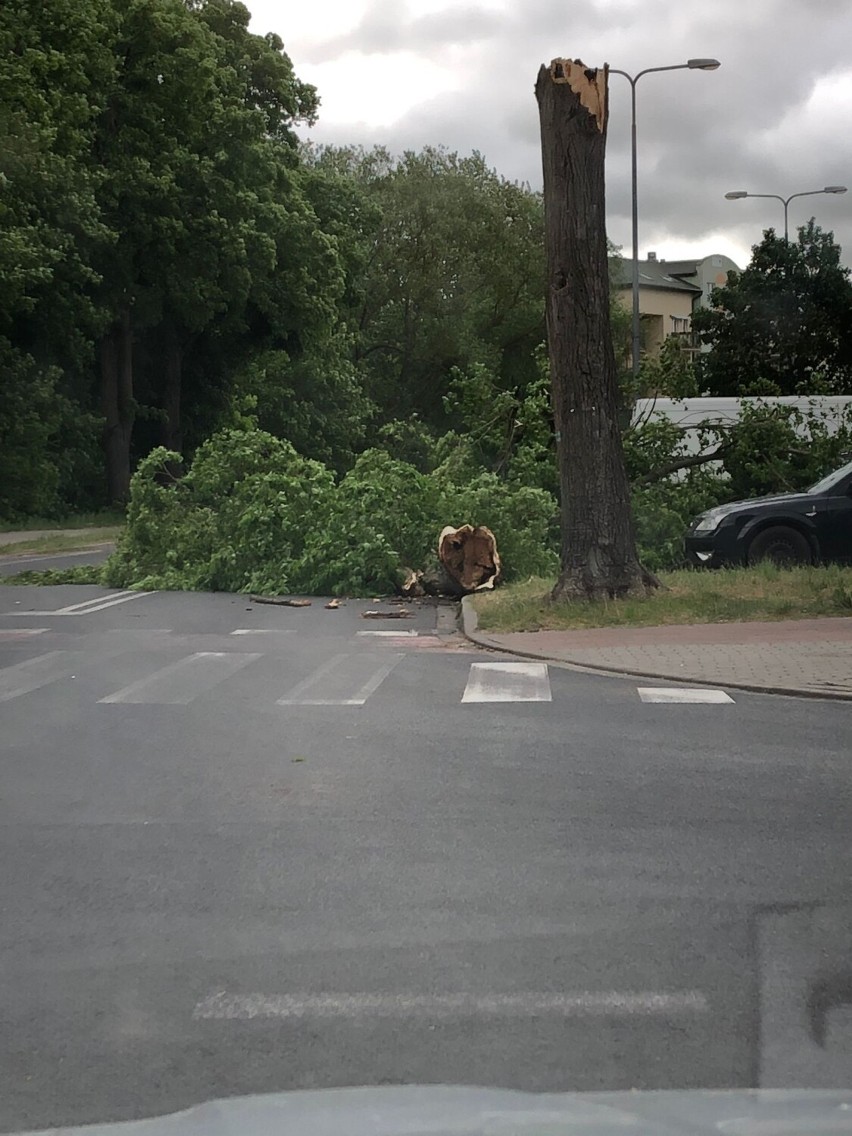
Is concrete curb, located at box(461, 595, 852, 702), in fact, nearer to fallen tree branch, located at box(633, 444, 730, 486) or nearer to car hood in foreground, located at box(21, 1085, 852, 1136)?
fallen tree branch, located at box(633, 444, 730, 486)

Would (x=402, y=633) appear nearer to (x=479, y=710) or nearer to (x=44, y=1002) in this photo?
(x=479, y=710)

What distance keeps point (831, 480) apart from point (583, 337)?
4.88 metres

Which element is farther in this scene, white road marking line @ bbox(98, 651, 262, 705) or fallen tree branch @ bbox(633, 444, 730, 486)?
fallen tree branch @ bbox(633, 444, 730, 486)

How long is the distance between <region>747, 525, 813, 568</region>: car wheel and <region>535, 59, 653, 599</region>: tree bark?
127 inches

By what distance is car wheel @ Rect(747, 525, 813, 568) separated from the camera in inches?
759

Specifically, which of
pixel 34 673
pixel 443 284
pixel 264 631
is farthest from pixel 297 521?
pixel 443 284

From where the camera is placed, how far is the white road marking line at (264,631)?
1550cm

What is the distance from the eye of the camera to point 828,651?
502 inches

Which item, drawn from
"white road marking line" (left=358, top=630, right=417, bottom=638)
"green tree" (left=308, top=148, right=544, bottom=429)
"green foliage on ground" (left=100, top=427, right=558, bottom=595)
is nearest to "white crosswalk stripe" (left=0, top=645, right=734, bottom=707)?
"white road marking line" (left=358, top=630, right=417, bottom=638)

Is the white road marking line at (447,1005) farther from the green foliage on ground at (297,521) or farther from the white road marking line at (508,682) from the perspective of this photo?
the green foliage on ground at (297,521)

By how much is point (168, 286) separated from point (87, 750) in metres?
36.1

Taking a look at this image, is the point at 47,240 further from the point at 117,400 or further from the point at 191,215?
the point at 117,400

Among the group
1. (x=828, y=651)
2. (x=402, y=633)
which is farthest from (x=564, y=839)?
(x=402, y=633)

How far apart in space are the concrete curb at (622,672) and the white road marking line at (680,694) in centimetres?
28
